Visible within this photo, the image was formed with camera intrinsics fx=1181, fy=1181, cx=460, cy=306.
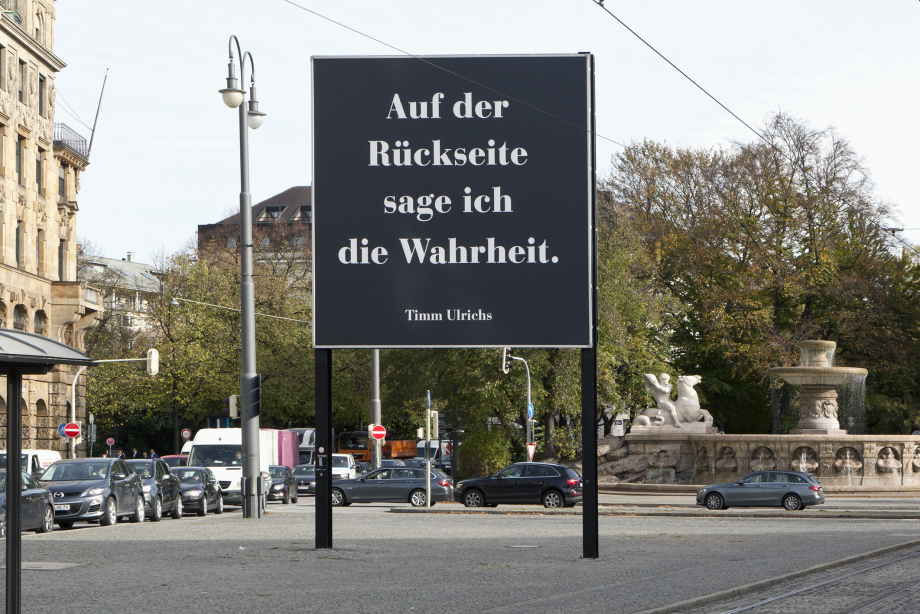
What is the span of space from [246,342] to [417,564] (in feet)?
37.4

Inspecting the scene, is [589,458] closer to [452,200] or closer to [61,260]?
[452,200]

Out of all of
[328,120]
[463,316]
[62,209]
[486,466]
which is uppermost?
[62,209]

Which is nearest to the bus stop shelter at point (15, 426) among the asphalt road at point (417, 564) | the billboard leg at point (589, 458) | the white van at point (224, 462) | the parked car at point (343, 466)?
the asphalt road at point (417, 564)

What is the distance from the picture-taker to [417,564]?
14.7 m

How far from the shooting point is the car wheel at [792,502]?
28.8 meters

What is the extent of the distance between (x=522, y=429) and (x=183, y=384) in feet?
72.5

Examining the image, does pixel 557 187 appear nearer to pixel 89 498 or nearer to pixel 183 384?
pixel 89 498

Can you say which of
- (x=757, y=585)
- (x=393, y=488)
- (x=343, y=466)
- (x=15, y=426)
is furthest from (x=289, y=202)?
(x=15, y=426)

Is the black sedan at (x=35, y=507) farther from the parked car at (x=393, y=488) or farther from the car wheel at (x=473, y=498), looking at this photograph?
the parked car at (x=393, y=488)

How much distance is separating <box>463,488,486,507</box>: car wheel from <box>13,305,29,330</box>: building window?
90.7 feet

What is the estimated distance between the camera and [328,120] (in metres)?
16.0

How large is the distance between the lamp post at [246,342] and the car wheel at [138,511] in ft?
9.01

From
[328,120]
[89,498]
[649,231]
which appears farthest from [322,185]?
[649,231]

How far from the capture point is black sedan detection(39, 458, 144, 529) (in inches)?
944
